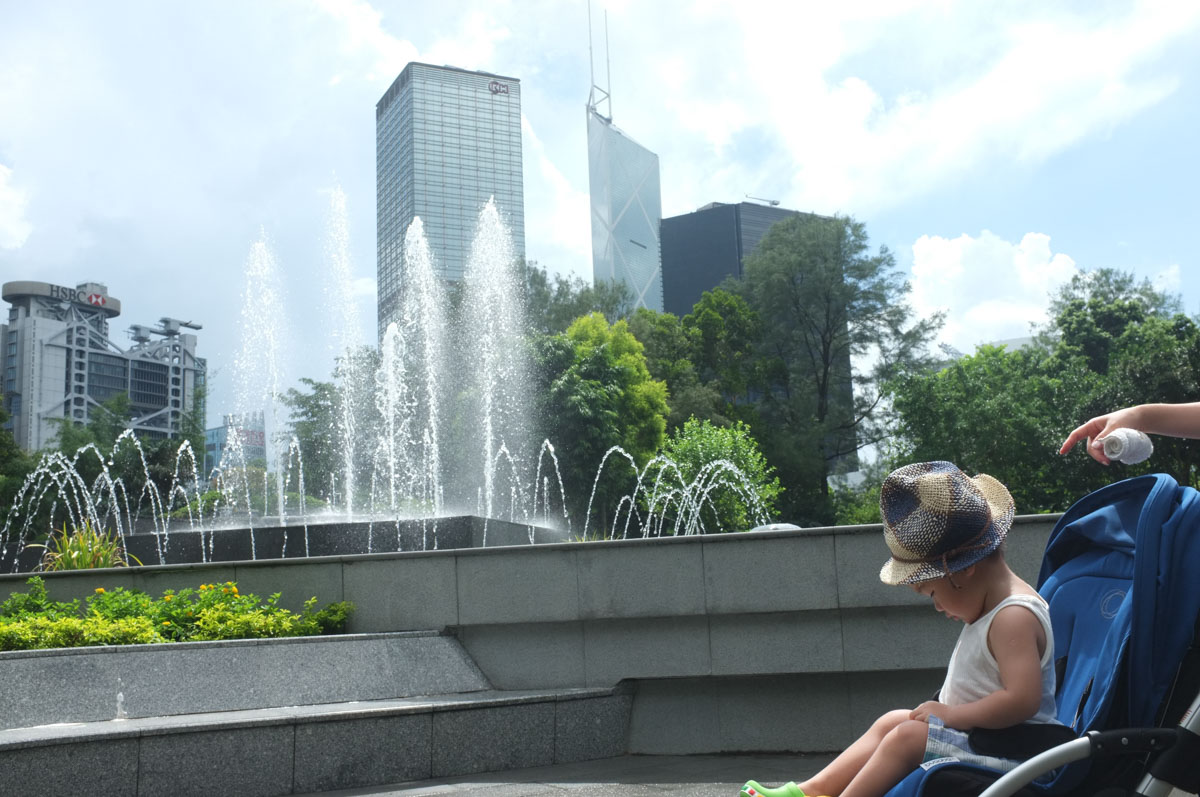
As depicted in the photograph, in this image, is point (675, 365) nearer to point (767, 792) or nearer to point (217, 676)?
point (217, 676)

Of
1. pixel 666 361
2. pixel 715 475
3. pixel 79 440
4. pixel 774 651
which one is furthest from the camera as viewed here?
pixel 79 440

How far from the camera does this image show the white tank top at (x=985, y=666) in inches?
99.5

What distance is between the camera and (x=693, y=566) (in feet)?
23.5

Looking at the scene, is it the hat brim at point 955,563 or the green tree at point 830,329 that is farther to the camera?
the green tree at point 830,329

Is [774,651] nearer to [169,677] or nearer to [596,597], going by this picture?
[596,597]

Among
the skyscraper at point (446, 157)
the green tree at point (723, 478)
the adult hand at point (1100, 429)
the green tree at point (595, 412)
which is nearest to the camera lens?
the adult hand at point (1100, 429)

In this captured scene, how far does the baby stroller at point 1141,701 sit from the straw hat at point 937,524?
1.12 ft

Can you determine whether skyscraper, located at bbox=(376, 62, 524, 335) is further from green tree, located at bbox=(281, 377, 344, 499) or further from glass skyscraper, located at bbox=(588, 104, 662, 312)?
green tree, located at bbox=(281, 377, 344, 499)

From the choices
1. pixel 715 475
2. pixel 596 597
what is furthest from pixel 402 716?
pixel 715 475

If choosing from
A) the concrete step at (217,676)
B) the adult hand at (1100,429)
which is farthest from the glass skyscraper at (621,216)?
the adult hand at (1100,429)

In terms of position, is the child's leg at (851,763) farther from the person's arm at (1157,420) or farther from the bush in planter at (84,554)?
the bush in planter at (84,554)

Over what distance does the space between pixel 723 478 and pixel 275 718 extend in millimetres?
27644

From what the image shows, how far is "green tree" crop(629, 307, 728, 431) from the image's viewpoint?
4056 centimetres

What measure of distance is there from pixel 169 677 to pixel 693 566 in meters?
3.48
